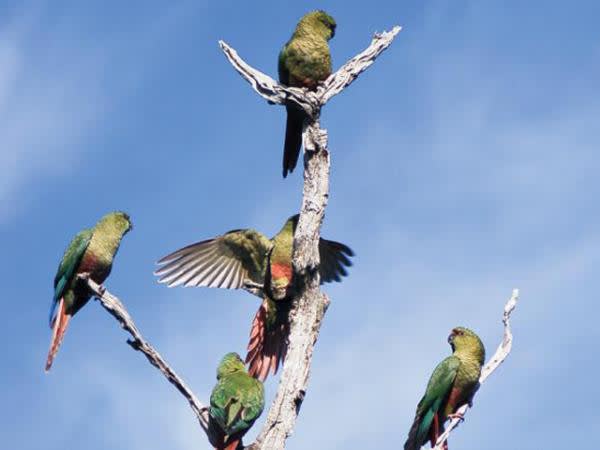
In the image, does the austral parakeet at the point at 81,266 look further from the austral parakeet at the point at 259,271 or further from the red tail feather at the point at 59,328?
the austral parakeet at the point at 259,271

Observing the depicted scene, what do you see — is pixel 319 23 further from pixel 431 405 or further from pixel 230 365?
pixel 431 405

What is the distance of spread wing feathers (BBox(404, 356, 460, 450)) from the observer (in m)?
8.20

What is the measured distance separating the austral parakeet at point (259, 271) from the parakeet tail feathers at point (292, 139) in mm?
555

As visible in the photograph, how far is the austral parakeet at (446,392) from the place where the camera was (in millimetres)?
8231

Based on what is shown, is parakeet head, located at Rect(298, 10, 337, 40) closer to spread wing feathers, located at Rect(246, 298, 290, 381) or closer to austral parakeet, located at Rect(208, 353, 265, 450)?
spread wing feathers, located at Rect(246, 298, 290, 381)

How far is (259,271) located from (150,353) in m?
2.44

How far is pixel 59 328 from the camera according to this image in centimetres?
888

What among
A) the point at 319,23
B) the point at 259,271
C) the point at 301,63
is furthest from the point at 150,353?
the point at 319,23

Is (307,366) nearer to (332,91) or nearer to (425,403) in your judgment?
(425,403)

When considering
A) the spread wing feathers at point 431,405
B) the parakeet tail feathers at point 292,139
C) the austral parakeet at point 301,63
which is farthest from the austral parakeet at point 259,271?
the spread wing feathers at point 431,405

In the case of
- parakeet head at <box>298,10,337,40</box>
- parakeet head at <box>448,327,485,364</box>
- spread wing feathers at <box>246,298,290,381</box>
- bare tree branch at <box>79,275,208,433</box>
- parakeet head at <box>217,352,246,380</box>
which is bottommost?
bare tree branch at <box>79,275,208,433</box>

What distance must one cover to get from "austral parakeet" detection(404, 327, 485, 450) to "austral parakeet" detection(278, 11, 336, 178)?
227cm

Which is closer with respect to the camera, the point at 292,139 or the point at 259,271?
the point at 292,139

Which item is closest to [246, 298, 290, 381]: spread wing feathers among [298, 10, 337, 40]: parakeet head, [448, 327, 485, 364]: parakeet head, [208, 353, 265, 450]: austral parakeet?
[208, 353, 265, 450]: austral parakeet
